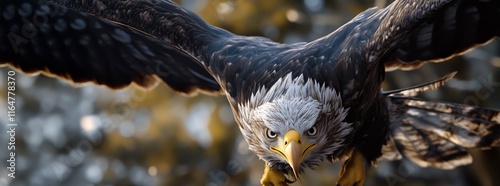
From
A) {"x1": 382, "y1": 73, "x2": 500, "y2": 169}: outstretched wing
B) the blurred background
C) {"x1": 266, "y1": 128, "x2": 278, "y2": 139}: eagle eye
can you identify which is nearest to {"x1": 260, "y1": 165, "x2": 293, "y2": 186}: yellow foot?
{"x1": 266, "y1": 128, "x2": 278, "y2": 139}: eagle eye

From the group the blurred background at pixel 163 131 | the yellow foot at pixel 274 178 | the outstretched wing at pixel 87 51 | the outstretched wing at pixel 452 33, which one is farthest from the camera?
the blurred background at pixel 163 131

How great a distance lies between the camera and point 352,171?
2605 millimetres

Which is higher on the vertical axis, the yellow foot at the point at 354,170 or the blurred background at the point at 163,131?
the yellow foot at the point at 354,170

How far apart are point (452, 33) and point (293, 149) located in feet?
2.46

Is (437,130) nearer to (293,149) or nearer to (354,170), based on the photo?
(354,170)

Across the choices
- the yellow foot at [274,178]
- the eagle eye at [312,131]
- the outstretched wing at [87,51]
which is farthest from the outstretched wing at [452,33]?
the outstretched wing at [87,51]

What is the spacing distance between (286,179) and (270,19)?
84.9 inches

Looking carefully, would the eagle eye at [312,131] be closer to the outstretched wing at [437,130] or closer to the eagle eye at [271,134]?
the eagle eye at [271,134]

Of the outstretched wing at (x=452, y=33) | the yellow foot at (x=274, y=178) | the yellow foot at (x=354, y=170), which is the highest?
the outstretched wing at (x=452, y=33)

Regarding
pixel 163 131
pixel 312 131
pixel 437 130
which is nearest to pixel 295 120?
pixel 312 131

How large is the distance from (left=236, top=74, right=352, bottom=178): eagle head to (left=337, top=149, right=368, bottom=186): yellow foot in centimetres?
30

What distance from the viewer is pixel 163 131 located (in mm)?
4895

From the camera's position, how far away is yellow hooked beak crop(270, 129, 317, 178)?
2119 mm

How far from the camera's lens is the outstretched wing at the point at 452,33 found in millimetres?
2426
